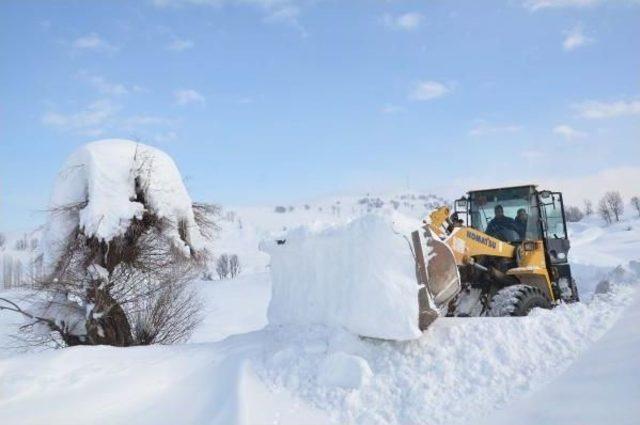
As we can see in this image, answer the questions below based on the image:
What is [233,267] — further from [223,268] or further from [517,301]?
[517,301]

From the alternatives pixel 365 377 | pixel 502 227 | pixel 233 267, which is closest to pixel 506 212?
pixel 502 227

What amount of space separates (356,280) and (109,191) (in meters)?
6.74

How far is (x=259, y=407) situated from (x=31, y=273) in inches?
355

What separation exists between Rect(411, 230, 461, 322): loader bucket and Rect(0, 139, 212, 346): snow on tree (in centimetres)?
686

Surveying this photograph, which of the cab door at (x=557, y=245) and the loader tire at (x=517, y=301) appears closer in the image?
the loader tire at (x=517, y=301)

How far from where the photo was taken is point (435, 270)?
646 cm

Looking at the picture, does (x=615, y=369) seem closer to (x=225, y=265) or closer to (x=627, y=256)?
(x=627, y=256)

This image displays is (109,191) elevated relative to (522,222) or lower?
elevated

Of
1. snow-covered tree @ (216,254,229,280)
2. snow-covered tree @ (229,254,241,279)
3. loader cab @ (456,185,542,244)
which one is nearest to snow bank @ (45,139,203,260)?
loader cab @ (456,185,542,244)

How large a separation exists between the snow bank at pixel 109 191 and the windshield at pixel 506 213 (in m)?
6.45

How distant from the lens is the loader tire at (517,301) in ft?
23.7

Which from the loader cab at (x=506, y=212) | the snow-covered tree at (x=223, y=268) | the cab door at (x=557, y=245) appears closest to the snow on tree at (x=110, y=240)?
the loader cab at (x=506, y=212)

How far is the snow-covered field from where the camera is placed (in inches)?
194

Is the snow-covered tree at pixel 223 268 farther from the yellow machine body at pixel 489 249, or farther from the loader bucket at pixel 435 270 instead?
the loader bucket at pixel 435 270
